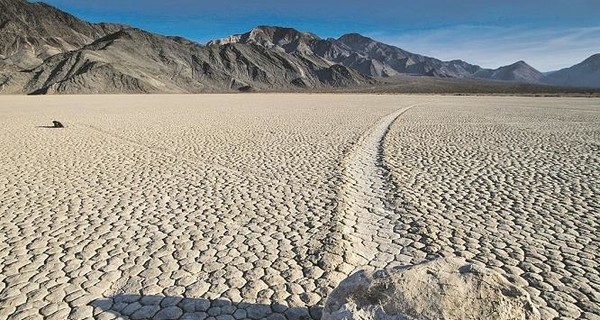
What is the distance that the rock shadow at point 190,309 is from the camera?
3.47 meters

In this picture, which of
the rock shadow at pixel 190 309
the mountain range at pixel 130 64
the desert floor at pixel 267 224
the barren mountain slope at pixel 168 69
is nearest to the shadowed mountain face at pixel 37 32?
the mountain range at pixel 130 64

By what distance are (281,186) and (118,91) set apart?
2656 inches

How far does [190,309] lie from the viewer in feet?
11.7

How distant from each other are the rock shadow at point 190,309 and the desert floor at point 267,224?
1 cm

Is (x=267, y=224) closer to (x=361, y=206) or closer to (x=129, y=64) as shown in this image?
(x=361, y=206)

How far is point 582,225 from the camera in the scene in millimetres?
5551

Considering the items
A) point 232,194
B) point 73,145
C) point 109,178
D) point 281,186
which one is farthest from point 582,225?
point 73,145

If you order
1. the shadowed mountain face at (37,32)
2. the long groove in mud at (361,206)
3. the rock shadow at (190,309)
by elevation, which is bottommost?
the long groove in mud at (361,206)

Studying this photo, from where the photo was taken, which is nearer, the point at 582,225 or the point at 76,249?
the point at 76,249

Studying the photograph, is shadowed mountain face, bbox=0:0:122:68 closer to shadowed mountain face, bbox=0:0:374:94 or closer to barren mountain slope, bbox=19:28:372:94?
shadowed mountain face, bbox=0:0:374:94

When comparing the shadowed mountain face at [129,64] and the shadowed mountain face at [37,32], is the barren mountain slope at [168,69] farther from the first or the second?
the shadowed mountain face at [37,32]

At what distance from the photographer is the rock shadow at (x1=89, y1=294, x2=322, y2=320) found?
347cm

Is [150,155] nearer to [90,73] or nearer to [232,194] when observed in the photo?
[232,194]

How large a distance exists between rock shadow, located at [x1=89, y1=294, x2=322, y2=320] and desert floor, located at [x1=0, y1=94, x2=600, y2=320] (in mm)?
15
